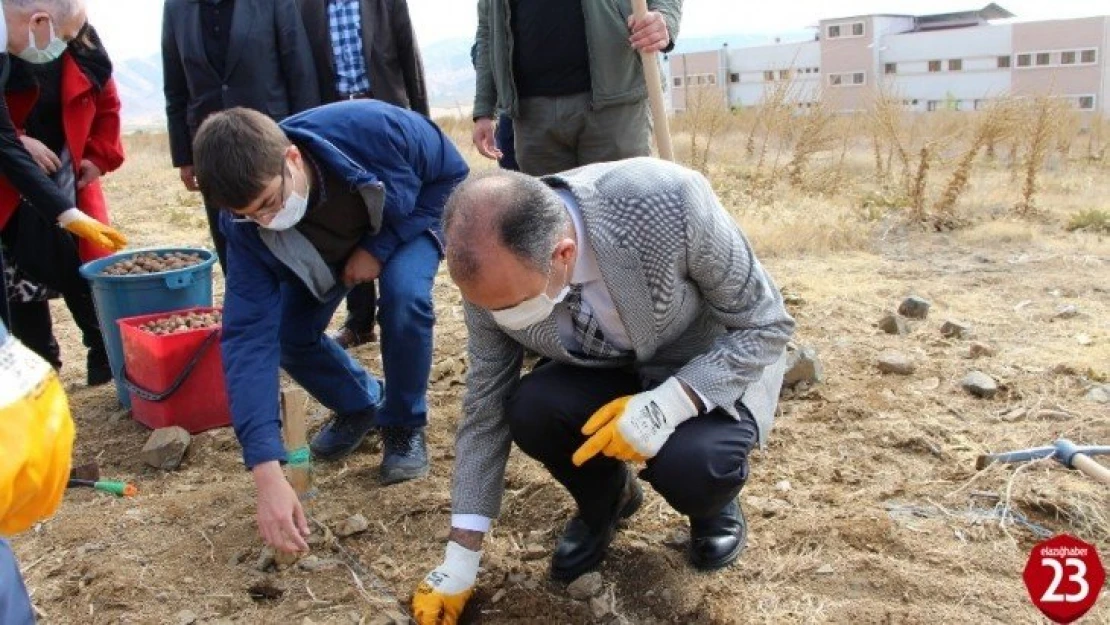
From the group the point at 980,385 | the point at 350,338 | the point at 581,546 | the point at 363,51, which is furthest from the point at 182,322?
the point at 980,385

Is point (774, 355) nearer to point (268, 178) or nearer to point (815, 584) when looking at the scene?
point (815, 584)

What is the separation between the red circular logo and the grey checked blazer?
0.60m

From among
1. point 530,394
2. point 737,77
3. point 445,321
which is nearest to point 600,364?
point 530,394

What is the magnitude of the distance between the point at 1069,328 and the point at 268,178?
3.25 metres

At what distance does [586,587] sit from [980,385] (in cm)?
168

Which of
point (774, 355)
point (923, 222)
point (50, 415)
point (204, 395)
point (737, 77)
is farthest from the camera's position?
point (737, 77)

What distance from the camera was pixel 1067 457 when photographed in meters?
2.02

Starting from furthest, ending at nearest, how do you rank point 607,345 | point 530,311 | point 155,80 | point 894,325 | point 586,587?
1. point 155,80
2. point 894,325
3. point 586,587
4. point 607,345
5. point 530,311

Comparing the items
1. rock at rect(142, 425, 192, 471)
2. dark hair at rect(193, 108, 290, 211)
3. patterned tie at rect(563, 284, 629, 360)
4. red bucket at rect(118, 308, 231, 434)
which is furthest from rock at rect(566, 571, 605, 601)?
red bucket at rect(118, 308, 231, 434)

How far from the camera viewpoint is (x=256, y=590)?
7.74ft

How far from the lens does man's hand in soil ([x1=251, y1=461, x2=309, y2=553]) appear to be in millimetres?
2049

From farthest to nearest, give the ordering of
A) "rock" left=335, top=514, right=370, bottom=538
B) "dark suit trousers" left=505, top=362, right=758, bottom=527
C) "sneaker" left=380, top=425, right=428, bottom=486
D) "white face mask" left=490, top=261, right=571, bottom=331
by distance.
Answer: "sneaker" left=380, top=425, right=428, bottom=486
"rock" left=335, top=514, right=370, bottom=538
"dark suit trousers" left=505, top=362, right=758, bottom=527
"white face mask" left=490, top=261, right=571, bottom=331

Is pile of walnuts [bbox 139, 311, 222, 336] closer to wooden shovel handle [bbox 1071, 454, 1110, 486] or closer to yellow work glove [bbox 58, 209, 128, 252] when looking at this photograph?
yellow work glove [bbox 58, 209, 128, 252]

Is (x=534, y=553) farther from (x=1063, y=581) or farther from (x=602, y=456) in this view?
(x=1063, y=581)
